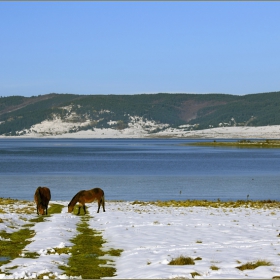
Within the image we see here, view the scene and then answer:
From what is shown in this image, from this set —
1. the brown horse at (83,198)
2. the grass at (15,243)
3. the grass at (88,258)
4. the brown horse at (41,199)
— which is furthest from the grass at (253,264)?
the brown horse at (41,199)

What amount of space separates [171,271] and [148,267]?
0.82 metres

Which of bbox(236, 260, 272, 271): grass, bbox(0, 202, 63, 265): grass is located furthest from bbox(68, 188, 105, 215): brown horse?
bbox(236, 260, 272, 271): grass

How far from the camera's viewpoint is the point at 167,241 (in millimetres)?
18891

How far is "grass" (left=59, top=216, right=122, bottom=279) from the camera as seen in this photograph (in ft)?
46.1

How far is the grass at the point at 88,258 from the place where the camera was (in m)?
14.0

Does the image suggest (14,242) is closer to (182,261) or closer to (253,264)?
(182,261)

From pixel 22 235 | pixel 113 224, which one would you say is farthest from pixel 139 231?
pixel 22 235

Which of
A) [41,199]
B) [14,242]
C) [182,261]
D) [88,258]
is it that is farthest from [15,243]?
[41,199]

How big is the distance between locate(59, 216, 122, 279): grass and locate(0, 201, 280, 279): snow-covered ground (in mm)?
304

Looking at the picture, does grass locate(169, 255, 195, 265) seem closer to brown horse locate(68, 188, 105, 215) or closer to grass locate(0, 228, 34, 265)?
grass locate(0, 228, 34, 265)

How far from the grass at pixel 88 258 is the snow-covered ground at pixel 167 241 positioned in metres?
0.30

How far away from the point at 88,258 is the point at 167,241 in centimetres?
379

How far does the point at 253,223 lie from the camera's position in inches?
939

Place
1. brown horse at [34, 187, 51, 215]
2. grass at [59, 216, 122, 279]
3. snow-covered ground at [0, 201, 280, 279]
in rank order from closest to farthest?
snow-covered ground at [0, 201, 280, 279]
grass at [59, 216, 122, 279]
brown horse at [34, 187, 51, 215]
